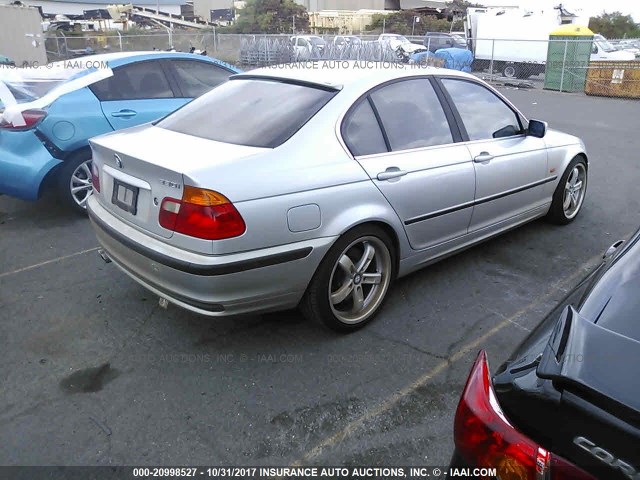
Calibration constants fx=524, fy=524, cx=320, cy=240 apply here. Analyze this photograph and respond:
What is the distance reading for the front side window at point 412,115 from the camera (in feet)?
11.1

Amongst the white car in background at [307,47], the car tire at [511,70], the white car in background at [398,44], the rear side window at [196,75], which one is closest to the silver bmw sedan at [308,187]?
the rear side window at [196,75]

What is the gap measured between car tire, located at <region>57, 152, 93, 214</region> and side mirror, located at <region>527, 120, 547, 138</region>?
399 cm

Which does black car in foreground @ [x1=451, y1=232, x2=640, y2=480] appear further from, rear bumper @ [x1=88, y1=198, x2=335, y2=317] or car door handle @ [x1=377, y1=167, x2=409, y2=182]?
car door handle @ [x1=377, y1=167, x2=409, y2=182]

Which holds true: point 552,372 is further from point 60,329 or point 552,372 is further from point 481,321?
point 60,329

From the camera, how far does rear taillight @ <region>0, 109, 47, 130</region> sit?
4801mm

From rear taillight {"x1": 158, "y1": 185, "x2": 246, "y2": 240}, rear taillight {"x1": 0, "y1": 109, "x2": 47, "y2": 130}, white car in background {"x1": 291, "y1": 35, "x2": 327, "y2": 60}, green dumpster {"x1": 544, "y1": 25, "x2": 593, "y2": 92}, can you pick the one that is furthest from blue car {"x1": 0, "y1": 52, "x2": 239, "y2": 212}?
white car in background {"x1": 291, "y1": 35, "x2": 327, "y2": 60}

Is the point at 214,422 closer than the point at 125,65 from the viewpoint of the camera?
Yes

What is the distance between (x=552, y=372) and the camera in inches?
46.8

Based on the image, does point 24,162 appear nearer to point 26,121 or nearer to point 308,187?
point 26,121

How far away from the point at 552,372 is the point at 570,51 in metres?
19.2

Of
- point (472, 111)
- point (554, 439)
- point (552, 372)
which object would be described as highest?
point (472, 111)

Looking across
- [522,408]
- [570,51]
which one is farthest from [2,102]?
[570,51]

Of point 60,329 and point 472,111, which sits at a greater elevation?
point 472,111

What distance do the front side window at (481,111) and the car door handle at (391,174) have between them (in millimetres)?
891
